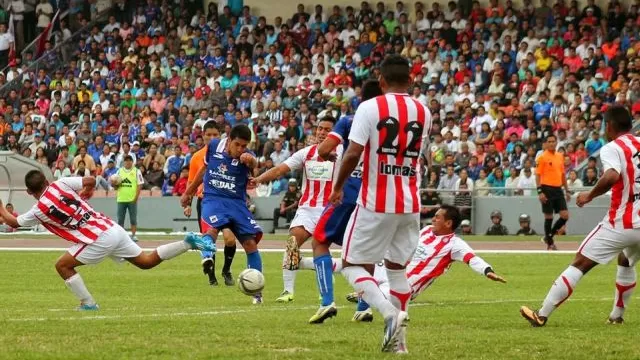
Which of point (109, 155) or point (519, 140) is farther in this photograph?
point (109, 155)

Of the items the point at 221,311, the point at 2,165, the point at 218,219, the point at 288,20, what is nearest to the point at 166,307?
the point at 221,311

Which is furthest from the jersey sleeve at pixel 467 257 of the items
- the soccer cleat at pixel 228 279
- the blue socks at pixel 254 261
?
the soccer cleat at pixel 228 279

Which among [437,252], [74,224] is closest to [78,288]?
[74,224]

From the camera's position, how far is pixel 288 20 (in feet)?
137

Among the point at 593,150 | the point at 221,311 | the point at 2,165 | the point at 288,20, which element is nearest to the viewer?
the point at 221,311

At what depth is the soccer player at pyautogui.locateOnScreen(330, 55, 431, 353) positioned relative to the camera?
9.66 metres

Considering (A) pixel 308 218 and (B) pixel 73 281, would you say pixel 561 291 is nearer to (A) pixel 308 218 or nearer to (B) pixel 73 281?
(A) pixel 308 218

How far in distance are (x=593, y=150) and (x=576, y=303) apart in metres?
16.2

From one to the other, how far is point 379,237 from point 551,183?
16.0 meters

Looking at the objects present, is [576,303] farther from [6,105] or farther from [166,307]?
[6,105]

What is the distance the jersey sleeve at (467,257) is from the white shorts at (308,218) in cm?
178

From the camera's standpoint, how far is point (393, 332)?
9258 mm

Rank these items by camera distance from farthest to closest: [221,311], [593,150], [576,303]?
[593,150] → [576,303] → [221,311]

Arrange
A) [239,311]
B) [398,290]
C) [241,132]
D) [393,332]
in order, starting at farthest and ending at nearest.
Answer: [241,132] < [239,311] < [398,290] < [393,332]
